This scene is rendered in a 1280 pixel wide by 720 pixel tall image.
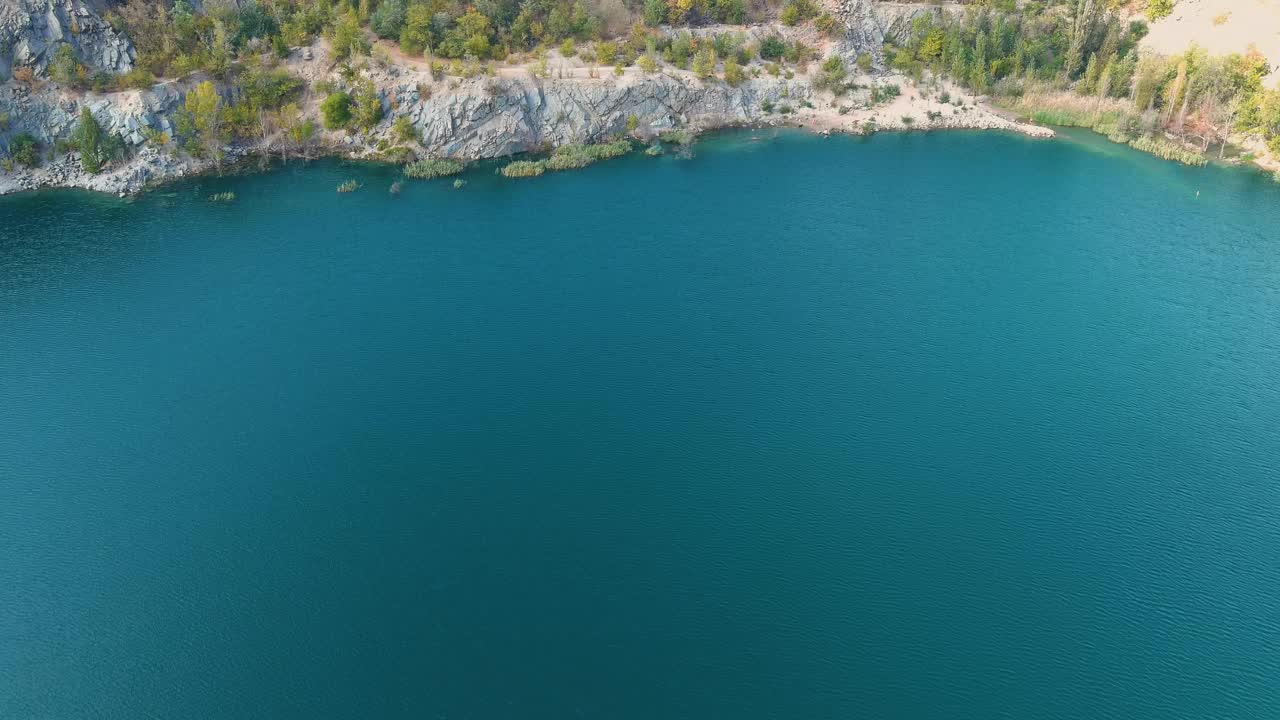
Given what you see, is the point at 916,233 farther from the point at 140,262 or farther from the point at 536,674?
the point at 140,262

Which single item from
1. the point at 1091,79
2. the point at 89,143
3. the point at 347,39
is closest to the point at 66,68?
the point at 89,143

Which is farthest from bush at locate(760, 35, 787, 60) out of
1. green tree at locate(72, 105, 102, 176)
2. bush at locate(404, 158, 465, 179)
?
green tree at locate(72, 105, 102, 176)

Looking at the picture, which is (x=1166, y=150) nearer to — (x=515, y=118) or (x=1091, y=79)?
(x=1091, y=79)

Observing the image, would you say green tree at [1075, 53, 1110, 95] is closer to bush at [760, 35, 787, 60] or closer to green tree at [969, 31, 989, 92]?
green tree at [969, 31, 989, 92]

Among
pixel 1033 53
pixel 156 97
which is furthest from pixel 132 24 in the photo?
pixel 1033 53

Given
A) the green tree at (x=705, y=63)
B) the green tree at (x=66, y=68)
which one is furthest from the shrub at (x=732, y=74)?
the green tree at (x=66, y=68)

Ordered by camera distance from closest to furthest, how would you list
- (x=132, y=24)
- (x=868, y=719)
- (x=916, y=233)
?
1. (x=868, y=719)
2. (x=916, y=233)
3. (x=132, y=24)
